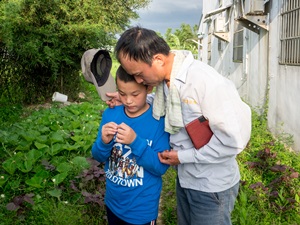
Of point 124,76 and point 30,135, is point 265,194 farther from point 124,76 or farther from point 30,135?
point 30,135

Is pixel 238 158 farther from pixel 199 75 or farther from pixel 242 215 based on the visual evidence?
pixel 199 75

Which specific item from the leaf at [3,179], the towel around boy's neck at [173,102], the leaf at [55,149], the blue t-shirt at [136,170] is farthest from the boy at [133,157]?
the leaf at [55,149]

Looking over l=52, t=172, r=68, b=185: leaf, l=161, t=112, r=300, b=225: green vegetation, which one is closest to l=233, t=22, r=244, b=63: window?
l=161, t=112, r=300, b=225: green vegetation

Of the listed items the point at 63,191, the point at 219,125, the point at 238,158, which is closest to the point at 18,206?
the point at 63,191

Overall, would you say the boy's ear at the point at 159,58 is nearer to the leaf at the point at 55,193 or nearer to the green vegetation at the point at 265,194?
the green vegetation at the point at 265,194

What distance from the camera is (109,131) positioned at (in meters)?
1.88

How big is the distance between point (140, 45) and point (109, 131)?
475mm

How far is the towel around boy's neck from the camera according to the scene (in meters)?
1.79

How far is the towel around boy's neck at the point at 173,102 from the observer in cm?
179

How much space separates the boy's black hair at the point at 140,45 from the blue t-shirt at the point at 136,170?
39 centimetres

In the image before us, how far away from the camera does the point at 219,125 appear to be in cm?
169

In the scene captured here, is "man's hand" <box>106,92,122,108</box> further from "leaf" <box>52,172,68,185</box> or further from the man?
"leaf" <box>52,172,68,185</box>

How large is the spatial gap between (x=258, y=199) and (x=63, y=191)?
1.94m

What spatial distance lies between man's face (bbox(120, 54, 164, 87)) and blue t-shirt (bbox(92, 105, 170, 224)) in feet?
0.87
